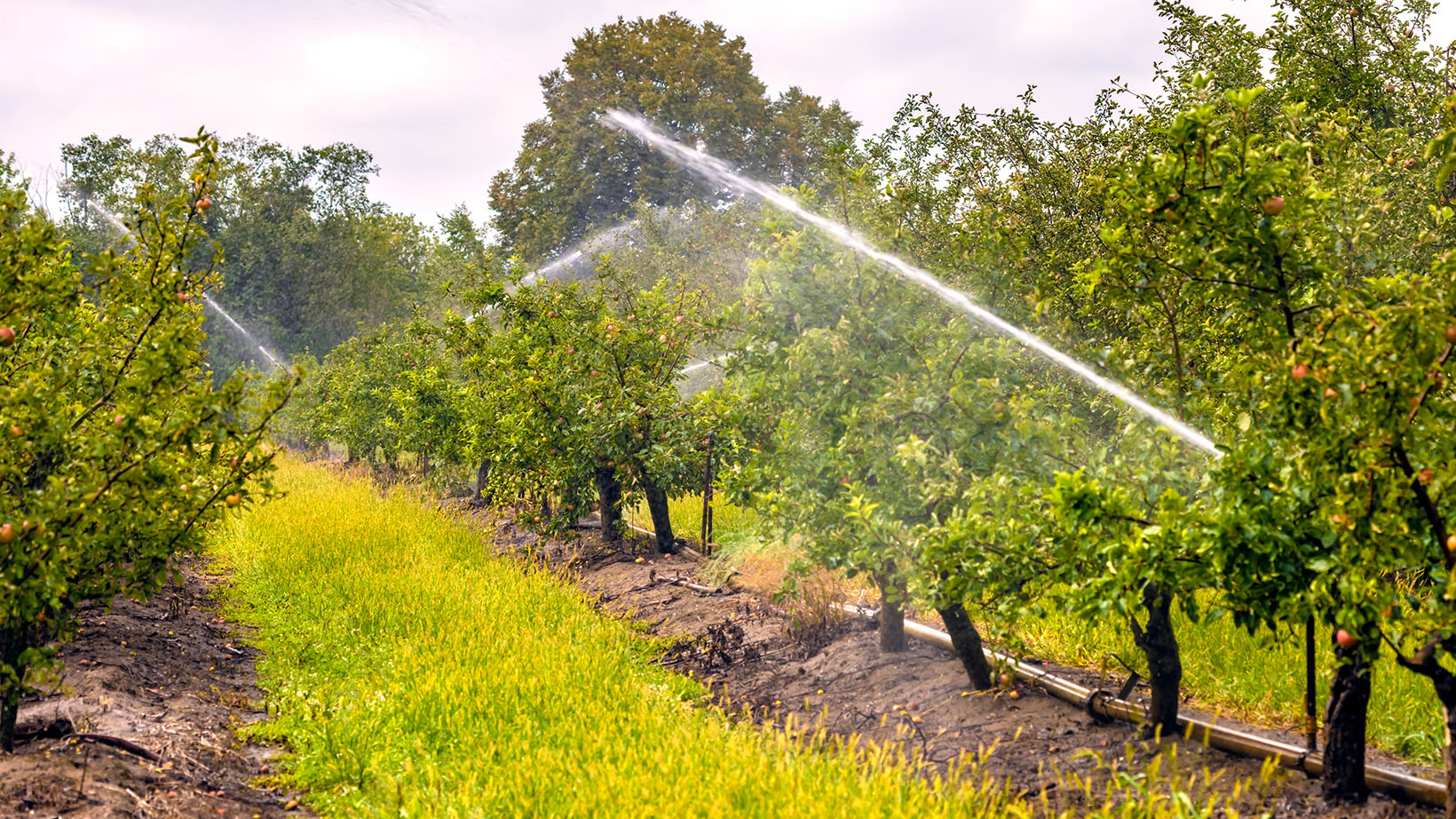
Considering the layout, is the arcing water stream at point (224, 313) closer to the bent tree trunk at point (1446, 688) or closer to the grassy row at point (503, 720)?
the grassy row at point (503, 720)

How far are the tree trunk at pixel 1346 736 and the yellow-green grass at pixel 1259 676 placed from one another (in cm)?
19

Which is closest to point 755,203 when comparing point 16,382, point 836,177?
point 836,177

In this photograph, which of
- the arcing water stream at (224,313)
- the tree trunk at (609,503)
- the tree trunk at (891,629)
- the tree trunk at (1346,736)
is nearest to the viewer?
the tree trunk at (1346,736)

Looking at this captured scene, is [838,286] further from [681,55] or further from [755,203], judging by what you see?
[681,55]

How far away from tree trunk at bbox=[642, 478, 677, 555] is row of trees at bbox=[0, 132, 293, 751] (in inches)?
235

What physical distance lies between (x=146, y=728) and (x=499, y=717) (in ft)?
6.06

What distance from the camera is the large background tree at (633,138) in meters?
39.2

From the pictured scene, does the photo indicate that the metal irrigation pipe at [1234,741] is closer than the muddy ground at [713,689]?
Yes

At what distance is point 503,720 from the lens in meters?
5.10

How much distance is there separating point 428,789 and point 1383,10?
941 cm

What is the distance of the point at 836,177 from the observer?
5.98m

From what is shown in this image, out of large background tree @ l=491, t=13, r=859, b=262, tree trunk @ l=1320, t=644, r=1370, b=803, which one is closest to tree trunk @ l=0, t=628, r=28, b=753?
tree trunk @ l=1320, t=644, r=1370, b=803

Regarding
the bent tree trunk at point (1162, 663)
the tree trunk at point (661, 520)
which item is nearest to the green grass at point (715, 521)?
the tree trunk at point (661, 520)

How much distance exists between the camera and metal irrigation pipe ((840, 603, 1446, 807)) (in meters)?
3.55
